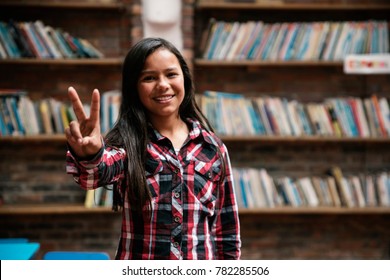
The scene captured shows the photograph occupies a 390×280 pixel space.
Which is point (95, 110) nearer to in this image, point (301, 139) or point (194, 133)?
A: point (194, 133)

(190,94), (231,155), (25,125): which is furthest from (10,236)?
(190,94)

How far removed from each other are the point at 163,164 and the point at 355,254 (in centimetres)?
255

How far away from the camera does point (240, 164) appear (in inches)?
130

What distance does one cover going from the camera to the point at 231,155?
3.30m

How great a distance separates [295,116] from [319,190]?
20.8 inches

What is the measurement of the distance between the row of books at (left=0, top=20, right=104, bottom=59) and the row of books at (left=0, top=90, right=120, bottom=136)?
0.26 metres

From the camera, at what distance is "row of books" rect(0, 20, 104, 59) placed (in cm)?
296

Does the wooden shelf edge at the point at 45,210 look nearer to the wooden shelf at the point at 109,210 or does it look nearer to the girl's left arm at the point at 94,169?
the wooden shelf at the point at 109,210

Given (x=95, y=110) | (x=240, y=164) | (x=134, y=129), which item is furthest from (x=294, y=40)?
(x=95, y=110)

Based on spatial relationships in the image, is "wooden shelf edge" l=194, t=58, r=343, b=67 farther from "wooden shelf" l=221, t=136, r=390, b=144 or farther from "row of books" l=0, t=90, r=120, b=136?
"row of books" l=0, t=90, r=120, b=136

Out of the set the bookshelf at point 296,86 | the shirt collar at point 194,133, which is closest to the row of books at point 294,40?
the bookshelf at point 296,86

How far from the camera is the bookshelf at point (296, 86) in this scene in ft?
10.7

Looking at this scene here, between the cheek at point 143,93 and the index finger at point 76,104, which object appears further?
the cheek at point 143,93

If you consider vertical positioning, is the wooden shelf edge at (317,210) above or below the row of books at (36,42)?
below
